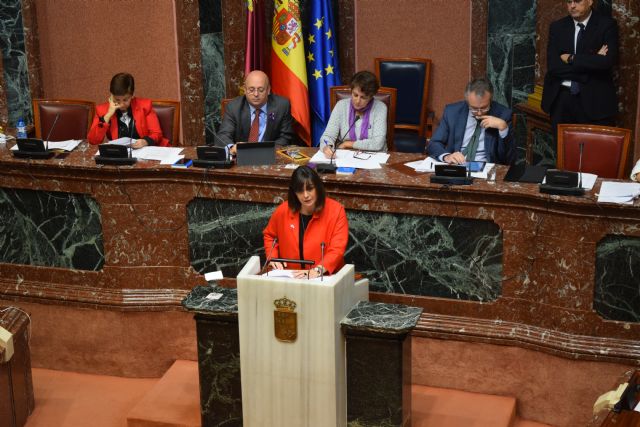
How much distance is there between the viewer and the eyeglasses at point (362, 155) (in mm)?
5843

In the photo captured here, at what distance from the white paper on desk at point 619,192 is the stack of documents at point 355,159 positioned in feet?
4.04

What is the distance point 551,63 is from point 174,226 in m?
2.86

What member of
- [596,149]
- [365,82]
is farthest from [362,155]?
[596,149]

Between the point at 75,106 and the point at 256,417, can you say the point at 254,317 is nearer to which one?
the point at 256,417

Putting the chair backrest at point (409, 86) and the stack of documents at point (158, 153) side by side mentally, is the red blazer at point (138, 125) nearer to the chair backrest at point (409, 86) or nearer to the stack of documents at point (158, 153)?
the stack of documents at point (158, 153)

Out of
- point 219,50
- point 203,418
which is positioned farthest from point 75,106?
point 203,418

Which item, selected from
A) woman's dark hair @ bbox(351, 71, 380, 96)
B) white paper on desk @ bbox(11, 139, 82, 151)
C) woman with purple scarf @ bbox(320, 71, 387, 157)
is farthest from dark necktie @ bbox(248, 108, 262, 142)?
white paper on desk @ bbox(11, 139, 82, 151)

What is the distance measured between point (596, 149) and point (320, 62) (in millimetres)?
2839

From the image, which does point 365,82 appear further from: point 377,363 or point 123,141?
point 377,363

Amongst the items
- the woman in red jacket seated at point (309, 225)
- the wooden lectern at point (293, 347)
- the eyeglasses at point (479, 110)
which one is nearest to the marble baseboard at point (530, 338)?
the woman in red jacket seated at point (309, 225)

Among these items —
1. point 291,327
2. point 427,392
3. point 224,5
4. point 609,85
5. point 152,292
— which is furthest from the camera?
point 224,5

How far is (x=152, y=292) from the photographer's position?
5.82m

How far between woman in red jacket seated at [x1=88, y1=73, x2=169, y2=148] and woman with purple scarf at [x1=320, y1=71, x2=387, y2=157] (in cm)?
107

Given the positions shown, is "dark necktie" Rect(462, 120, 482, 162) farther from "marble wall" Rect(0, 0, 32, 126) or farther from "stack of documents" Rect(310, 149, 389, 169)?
"marble wall" Rect(0, 0, 32, 126)
